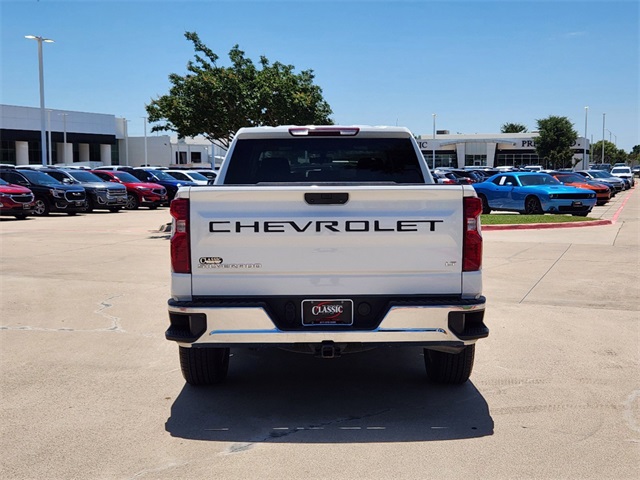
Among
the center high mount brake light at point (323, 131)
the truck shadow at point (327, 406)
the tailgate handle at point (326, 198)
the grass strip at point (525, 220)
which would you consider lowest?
the truck shadow at point (327, 406)

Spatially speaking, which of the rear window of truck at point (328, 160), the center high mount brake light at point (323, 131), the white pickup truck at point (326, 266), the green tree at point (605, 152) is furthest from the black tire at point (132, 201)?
the green tree at point (605, 152)

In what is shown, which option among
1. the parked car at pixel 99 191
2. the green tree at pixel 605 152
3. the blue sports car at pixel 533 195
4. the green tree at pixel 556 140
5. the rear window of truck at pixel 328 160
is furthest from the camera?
the green tree at pixel 605 152

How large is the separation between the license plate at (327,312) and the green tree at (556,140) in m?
79.1

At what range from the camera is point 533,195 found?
24.0m

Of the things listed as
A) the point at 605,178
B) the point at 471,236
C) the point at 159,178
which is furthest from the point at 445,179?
the point at 605,178

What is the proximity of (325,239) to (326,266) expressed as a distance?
19 centimetres

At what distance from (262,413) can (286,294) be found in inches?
39.1

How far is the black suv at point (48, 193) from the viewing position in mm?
26047

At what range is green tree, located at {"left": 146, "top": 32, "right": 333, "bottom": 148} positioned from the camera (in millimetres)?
19406

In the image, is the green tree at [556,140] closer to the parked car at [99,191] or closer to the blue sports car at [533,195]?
the blue sports car at [533,195]

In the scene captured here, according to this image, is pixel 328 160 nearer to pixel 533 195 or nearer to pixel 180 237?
pixel 180 237

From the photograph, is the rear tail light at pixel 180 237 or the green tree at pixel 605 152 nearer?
the rear tail light at pixel 180 237

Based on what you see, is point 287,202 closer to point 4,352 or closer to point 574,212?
point 4,352

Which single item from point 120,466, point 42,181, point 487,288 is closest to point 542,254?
point 487,288
